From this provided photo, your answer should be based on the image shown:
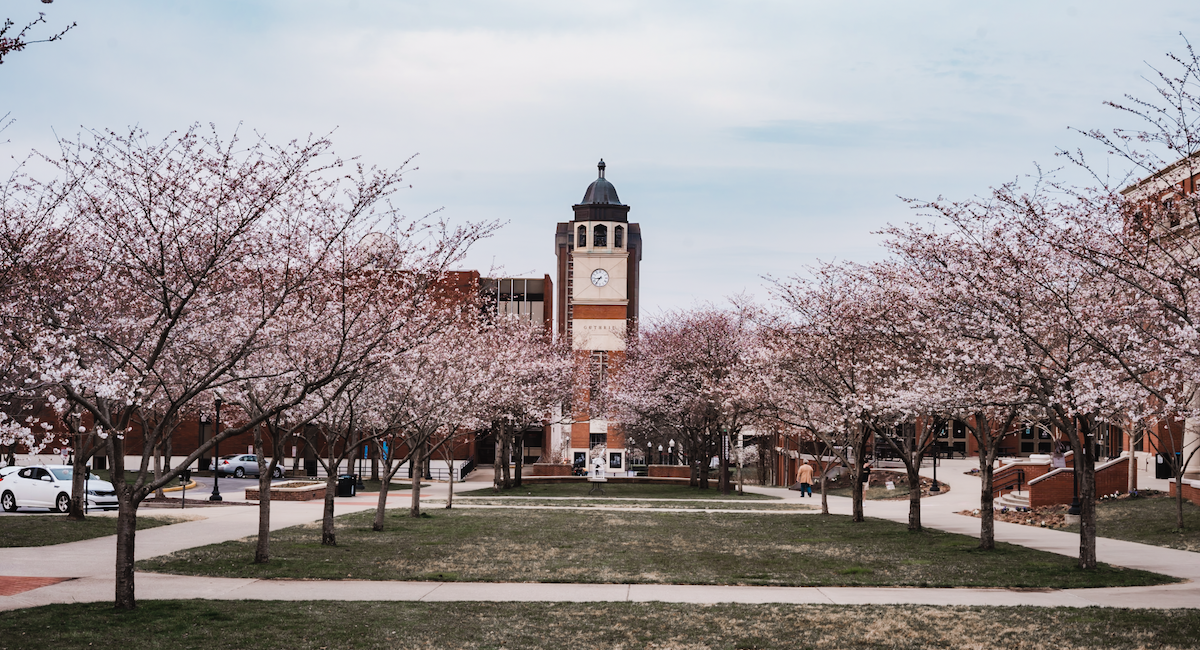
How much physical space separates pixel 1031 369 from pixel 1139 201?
3163mm

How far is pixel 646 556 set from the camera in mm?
19062

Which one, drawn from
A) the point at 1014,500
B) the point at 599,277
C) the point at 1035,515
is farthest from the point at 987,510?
the point at 599,277

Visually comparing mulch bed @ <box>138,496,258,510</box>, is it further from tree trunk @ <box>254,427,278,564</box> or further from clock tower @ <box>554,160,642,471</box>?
clock tower @ <box>554,160,642,471</box>

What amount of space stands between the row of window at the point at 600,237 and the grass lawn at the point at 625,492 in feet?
101

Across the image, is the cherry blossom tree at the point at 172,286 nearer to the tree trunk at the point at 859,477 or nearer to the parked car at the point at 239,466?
the tree trunk at the point at 859,477

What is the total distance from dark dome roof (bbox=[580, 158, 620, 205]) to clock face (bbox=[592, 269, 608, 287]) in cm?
629

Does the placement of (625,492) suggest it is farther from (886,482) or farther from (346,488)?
(346,488)

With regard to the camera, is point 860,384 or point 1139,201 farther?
point 860,384

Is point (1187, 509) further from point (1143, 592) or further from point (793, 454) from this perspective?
point (793, 454)

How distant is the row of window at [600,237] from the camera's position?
80.5m

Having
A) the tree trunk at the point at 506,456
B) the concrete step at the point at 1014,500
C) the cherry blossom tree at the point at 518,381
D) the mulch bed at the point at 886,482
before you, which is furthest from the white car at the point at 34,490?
the mulch bed at the point at 886,482

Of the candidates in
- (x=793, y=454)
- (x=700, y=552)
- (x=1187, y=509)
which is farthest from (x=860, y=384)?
(x=793, y=454)

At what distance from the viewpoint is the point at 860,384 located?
24656 mm

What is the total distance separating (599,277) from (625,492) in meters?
34.1
